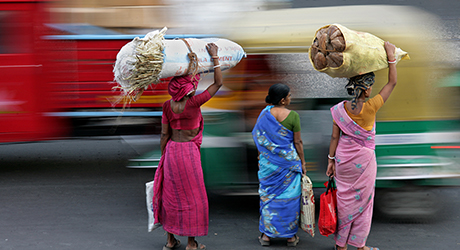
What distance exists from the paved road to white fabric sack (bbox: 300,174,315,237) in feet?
0.77

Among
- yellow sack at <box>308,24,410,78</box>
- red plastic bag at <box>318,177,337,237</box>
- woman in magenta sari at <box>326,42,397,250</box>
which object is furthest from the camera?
red plastic bag at <box>318,177,337,237</box>

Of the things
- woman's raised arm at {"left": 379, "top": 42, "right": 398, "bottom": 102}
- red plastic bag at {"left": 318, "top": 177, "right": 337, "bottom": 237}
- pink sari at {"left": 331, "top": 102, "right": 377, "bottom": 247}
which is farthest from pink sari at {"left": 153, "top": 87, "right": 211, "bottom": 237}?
woman's raised arm at {"left": 379, "top": 42, "right": 398, "bottom": 102}

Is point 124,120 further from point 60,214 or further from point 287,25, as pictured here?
point 287,25

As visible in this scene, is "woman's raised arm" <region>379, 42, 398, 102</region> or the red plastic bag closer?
"woman's raised arm" <region>379, 42, 398, 102</region>

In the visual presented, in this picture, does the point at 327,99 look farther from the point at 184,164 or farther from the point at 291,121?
the point at 184,164

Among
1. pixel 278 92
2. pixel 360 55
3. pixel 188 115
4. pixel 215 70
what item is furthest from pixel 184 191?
pixel 360 55

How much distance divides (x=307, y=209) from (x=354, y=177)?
52cm

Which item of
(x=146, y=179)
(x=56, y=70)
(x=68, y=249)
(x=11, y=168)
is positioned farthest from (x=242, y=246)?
(x=11, y=168)

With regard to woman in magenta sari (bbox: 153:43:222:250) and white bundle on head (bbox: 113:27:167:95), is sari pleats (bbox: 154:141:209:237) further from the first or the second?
white bundle on head (bbox: 113:27:167:95)

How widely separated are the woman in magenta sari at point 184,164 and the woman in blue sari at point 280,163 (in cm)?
52

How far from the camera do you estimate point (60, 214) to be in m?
4.75

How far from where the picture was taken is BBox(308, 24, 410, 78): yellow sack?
3.26 m

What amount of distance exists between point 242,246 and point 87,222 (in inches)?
66.0

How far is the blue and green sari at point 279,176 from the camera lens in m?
3.71
